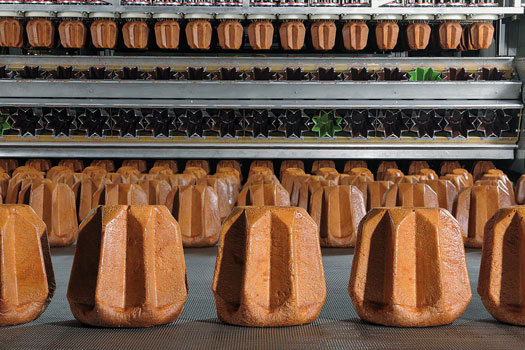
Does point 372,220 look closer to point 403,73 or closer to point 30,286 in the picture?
point 30,286

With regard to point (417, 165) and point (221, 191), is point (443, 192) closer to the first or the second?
point (221, 191)

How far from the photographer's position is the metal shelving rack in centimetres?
1235

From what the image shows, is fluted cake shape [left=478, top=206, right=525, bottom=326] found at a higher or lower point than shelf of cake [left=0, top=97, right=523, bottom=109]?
lower

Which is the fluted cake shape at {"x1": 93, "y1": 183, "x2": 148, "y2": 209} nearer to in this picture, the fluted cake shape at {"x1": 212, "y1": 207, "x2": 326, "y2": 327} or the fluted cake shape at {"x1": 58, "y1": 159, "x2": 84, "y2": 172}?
the fluted cake shape at {"x1": 212, "y1": 207, "x2": 326, "y2": 327}

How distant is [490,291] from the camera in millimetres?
3533

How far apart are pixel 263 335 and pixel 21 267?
1206 millimetres

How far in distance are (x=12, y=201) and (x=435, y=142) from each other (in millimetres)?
7717

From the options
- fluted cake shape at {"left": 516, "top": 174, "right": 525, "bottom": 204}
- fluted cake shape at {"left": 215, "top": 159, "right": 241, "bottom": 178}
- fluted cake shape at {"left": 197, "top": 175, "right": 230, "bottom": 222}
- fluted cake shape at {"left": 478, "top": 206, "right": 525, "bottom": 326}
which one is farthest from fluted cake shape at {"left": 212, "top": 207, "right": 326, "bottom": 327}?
fluted cake shape at {"left": 215, "top": 159, "right": 241, "bottom": 178}

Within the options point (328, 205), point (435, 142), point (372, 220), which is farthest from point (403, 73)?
point (372, 220)

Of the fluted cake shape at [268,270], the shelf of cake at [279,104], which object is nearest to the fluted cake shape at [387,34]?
the shelf of cake at [279,104]

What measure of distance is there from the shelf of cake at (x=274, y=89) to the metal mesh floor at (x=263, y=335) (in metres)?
8.81

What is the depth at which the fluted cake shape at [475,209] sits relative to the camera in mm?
5996

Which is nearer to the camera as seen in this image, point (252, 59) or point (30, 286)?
point (30, 286)

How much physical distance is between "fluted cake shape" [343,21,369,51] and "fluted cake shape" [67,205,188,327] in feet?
31.1
